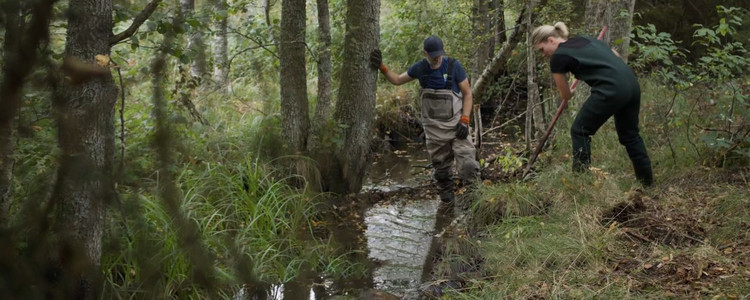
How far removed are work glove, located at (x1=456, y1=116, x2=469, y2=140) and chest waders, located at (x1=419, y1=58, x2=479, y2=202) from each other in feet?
0.34

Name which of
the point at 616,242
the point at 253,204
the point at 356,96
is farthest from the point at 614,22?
the point at 253,204

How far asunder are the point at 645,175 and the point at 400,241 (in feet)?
7.75

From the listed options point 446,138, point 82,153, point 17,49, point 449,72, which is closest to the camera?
point 17,49

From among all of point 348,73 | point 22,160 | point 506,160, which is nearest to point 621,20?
point 506,160

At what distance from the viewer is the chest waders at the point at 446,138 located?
24.0 feet

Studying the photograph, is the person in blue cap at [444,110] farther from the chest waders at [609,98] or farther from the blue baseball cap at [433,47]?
the chest waders at [609,98]

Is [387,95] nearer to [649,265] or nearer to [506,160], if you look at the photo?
[506,160]

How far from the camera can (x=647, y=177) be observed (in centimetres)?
610

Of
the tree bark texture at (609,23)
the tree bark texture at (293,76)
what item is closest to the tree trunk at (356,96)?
the tree bark texture at (293,76)

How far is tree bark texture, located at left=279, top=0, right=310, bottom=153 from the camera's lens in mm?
6949

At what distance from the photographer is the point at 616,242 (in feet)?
15.9

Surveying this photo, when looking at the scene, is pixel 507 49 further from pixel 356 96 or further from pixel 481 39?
pixel 356 96

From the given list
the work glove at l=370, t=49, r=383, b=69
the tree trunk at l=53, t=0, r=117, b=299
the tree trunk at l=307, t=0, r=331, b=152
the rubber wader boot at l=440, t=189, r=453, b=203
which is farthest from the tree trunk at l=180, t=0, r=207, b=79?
the rubber wader boot at l=440, t=189, r=453, b=203

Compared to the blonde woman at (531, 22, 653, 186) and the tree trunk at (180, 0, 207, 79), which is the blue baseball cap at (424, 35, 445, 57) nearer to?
the blonde woman at (531, 22, 653, 186)
